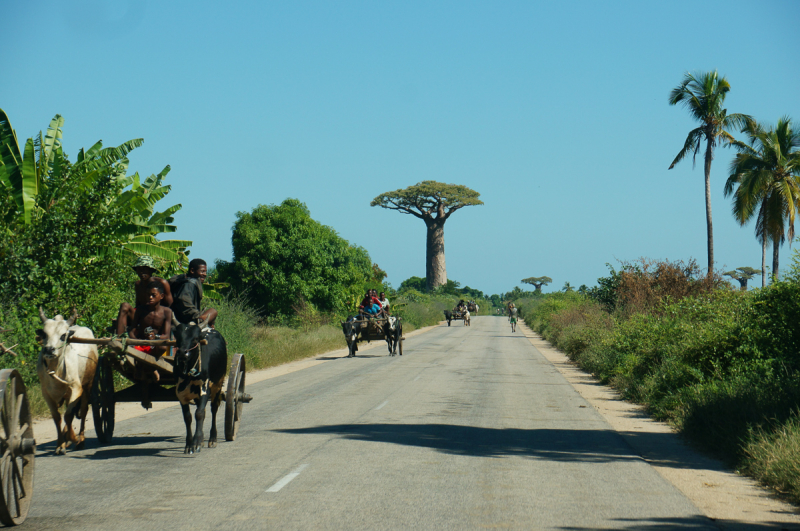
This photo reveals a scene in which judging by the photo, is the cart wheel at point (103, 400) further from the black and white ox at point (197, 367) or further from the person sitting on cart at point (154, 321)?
the black and white ox at point (197, 367)

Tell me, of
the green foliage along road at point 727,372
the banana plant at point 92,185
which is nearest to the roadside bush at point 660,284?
the green foliage along road at point 727,372

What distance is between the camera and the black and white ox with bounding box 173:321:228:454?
26.9ft

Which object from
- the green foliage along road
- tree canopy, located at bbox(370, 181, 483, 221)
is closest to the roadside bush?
the green foliage along road

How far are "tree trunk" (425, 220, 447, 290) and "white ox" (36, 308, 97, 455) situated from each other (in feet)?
269

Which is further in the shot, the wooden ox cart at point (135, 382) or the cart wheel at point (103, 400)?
the cart wheel at point (103, 400)

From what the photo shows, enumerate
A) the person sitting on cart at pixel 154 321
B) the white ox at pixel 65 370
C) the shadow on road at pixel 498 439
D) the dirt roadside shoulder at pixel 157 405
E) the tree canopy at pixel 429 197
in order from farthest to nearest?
the tree canopy at pixel 429 197 → the dirt roadside shoulder at pixel 157 405 → the shadow on road at pixel 498 439 → the person sitting on cart at pixel 154 321 → the white ox at pixel 65 370

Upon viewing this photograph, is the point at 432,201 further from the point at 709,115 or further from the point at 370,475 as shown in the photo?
the point at 370,475

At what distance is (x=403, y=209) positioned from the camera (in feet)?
295

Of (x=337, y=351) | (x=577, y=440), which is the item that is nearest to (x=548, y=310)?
(x=337, y=351)

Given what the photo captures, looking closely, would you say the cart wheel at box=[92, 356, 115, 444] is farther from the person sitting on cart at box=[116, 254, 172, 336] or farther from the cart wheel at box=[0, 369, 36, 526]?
the cart wheel at box=[0, 369, 36, 526]

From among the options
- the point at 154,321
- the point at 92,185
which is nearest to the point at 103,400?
the point at 154,321

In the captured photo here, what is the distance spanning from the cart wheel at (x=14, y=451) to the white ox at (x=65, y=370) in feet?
6.49

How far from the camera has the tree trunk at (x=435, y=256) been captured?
3575 inches

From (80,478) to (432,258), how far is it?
8670 cm
